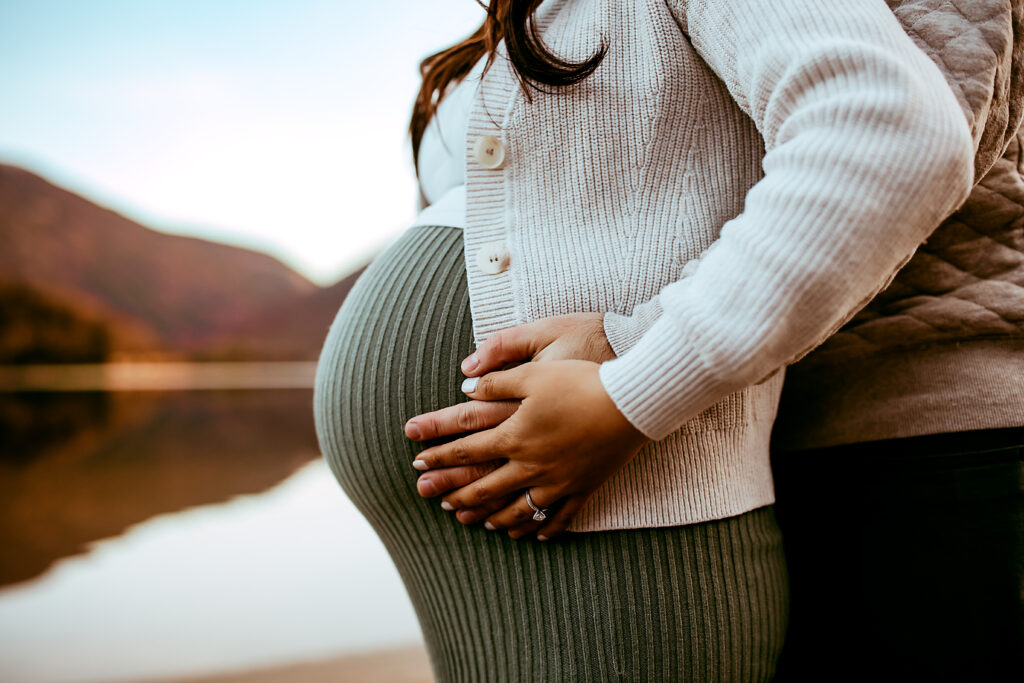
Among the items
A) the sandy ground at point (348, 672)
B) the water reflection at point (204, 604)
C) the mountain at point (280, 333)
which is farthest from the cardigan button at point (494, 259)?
the mountain at point (280, 333)

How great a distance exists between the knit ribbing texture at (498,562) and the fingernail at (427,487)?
2cm

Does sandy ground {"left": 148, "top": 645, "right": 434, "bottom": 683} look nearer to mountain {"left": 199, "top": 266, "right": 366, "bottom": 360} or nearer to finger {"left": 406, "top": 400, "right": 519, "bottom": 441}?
finger {"left": 406, "top": 400, "right": 519, "bottom": 441}

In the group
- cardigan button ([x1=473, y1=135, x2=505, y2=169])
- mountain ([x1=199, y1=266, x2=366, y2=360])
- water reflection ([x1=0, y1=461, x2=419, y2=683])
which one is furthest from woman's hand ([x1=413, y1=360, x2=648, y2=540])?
mountain ([x1=199, y1=266, x2=366, y2=360])

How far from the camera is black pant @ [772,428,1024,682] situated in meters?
0.55

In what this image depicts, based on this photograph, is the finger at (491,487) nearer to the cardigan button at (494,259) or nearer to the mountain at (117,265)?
the cardigan button at (494,259)

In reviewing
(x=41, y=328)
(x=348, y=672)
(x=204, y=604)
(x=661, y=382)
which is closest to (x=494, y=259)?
(x=661, y=382)

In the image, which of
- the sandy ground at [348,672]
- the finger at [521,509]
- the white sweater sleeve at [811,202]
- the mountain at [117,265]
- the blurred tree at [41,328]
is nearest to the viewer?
the white sweater sleeve at [811,202]

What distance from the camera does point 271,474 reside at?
3.47 meters

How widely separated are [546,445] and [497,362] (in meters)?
0.08

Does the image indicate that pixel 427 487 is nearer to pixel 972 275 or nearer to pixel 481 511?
pixel 481 511

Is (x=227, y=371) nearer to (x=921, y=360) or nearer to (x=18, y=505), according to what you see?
(x=18, y=505)

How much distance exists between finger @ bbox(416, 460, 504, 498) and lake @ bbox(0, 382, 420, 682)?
1398 mm

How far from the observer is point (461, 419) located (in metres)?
0.49

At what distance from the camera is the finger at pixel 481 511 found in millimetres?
487
